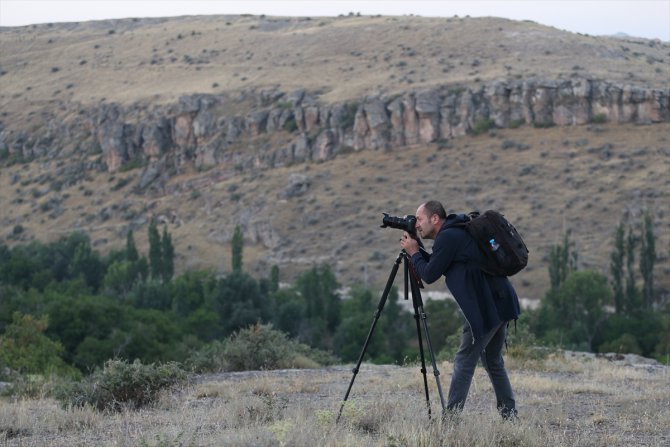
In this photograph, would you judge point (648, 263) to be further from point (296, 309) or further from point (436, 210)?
point (436, 210)

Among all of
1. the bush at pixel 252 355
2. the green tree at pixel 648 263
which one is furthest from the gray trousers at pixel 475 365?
the green tree at pixel 648 263

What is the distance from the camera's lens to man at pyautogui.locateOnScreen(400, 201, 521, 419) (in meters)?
6.72

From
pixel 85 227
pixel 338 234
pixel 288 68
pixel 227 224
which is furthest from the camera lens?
pixel 288 68

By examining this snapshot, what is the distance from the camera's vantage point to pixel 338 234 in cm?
5294

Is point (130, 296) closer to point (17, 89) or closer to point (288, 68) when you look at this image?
point (288, 68)

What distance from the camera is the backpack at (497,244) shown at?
21.9 ft

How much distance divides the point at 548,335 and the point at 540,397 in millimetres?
26547

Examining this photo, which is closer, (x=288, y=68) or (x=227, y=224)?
(x=227, y=224)

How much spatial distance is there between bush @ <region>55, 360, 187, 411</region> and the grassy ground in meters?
0.19

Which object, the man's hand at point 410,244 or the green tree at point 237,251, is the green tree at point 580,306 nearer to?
the green tree at point 237,251

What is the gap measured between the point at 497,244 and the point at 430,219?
55 centimetres

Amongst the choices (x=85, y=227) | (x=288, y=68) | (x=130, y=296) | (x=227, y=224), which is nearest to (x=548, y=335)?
(x=130, y=296)

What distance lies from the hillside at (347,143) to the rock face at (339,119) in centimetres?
13

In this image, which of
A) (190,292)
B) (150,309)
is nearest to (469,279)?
(150,309)
